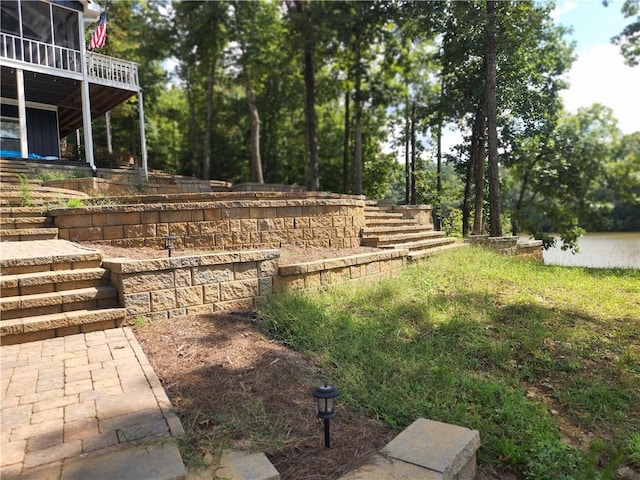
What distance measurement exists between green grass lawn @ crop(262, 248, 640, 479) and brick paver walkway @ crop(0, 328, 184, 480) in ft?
4.20

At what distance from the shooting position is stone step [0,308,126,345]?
11.5 ft

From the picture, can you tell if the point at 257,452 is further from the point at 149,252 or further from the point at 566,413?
the point at 149,252

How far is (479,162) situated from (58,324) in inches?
471

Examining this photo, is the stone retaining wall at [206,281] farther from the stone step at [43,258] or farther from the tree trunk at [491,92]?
the tree trunk at [491,92]

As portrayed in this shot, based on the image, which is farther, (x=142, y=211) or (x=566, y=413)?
(x=142, y=211)

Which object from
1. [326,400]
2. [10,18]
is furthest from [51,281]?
[10,18]

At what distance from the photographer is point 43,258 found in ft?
13.2

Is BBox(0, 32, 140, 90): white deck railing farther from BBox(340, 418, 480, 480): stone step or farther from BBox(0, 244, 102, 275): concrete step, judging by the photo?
BBox(340, 418, 480, 480): stone step

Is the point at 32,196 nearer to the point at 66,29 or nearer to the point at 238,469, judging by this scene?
the point at 238,469

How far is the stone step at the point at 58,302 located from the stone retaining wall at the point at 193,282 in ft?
0.48

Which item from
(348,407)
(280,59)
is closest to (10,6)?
(280,59)

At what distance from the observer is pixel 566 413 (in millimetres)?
3127

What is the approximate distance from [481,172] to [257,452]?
12217mm

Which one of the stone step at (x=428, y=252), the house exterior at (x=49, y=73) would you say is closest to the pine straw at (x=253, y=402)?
the stone step at (x=428, y=252)
